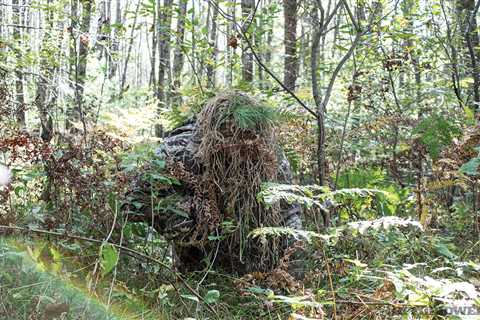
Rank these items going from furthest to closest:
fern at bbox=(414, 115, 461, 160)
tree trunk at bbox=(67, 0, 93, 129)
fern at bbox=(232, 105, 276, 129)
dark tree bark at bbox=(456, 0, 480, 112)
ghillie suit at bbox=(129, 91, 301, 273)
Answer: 1. dark tree bark at bbox=(456, 0, 480, 112)
2. tree trunk at bbox=(67, 0, 93, 129)
3. fern at bbox=(414, 115, 461, 160)
4. fern at bbox=(232, 105, 276, 129)
5. ghillie suit at bbox=(129, 91, 301, 273)

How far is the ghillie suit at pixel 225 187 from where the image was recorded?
12.3 feet

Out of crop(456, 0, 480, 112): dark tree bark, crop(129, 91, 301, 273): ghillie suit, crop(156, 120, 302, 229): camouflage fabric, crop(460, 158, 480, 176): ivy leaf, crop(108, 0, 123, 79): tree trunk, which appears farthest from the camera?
crop(456, 0, 480, 112): dark tree bark

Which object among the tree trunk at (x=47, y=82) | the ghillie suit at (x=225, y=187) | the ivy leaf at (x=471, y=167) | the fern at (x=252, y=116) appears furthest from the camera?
the tree trunk at (x=47, y=82)

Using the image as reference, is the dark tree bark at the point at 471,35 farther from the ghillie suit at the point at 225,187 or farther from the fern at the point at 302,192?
the fern at the point at 302,192

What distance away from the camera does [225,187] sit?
3.88 metres

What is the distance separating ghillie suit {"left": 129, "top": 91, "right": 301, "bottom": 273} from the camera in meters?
3.75

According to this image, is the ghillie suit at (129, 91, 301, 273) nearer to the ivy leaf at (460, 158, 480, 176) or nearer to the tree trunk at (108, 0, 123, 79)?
the ivy leaf at (460, 158, 480, 176)

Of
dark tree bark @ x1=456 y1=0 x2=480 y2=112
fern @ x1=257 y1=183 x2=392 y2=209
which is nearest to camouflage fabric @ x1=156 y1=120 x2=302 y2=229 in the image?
fern @ x1=257 y1=183 x2=392 y2=209

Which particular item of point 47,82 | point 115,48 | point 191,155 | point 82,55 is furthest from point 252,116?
point 115,48

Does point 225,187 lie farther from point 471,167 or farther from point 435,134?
point 435,134

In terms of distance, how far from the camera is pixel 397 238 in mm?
4508

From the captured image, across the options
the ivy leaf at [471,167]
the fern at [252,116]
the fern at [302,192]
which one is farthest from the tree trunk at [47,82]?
the ivy leaf at [471,167]

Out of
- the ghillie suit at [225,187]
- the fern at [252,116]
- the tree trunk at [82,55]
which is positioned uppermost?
the tree trunk at [82,55]

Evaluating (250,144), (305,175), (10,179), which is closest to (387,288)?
(250,144)
